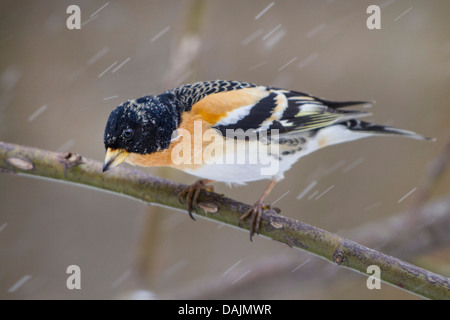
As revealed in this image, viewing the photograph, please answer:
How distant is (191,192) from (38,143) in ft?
7.94

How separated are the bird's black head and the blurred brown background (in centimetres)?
172

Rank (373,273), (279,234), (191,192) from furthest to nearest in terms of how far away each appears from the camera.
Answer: (191,192)
(279,234)
(373,273)

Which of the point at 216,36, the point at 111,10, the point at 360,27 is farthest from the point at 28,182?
the point at 360,27

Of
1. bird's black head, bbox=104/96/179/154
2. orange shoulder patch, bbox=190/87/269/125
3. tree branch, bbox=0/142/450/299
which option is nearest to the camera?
tree branch, bbox=0/142/450/299

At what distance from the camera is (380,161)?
442 centimetres

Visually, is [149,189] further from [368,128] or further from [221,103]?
[368,128]

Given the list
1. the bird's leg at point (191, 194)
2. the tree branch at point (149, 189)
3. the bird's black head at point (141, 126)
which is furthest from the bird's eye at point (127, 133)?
the bird's leg at point (191, 194)

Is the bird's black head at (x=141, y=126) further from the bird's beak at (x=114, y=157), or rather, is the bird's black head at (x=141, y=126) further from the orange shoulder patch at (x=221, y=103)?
the orange shoulder patch at (x=221, y=103)

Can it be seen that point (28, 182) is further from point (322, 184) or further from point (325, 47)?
point (325, 47)

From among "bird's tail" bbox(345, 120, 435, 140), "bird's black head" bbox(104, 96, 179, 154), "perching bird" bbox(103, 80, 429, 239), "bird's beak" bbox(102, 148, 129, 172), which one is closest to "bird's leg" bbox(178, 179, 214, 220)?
"perching bird" bbox(103, 80, 429, 239)

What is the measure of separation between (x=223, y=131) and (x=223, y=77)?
1.60 metres

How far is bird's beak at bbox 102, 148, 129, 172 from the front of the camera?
6.92 ft

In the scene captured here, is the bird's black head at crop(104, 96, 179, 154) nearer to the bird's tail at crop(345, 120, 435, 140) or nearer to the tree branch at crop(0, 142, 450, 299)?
the tree branch at crop(0, 142, 450, 299)

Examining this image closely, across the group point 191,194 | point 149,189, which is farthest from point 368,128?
point 149,189
